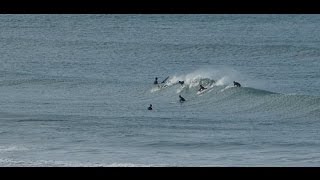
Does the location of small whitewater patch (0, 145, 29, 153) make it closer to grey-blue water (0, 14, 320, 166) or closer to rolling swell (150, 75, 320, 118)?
grey-blue water (0, 14, 320, 166)

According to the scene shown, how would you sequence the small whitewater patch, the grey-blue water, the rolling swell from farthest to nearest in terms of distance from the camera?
1. the rolling swell
2. the grey-blue water
3. the small whitewater patch

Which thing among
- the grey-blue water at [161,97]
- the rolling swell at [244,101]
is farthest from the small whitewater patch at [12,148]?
the rolling swell at [244,101]

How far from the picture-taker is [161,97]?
43531 mm

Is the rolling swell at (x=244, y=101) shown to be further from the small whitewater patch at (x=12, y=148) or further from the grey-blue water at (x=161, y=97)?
the small whitewater patch at (x=12, y=148)

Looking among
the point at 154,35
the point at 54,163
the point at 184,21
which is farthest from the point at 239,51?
the point at 54,163

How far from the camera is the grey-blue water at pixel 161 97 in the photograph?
81.2ft

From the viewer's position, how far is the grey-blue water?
24.8 meters

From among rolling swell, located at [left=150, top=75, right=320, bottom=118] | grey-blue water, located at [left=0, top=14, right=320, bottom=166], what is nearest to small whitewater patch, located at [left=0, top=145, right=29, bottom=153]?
grey-blue water, located at [left=0, top=14, right=320, bottom=166]

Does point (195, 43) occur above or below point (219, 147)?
above

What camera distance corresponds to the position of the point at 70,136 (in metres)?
28.5

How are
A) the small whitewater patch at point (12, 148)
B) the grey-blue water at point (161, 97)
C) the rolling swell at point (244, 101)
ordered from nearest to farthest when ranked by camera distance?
→ the small whitewater patch at point (12, 148)
the grey-blue water at point (161, 97)
the rolling swell at point (244, 101)

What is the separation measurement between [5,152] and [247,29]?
234ft

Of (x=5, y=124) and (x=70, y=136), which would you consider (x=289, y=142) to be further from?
(x=5, y=124)
